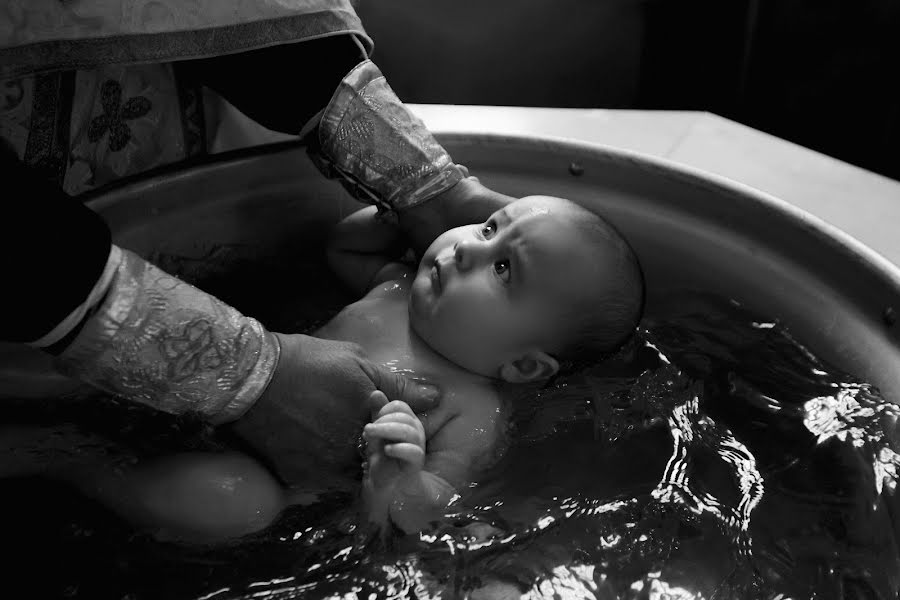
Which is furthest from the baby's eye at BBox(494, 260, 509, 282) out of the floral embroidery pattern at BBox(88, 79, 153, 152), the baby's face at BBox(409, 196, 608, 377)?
the floral embroidery pattern at BBox(88, 79, 153, 152)

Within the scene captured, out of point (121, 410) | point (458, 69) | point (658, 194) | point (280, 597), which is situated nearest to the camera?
point (280, 597)

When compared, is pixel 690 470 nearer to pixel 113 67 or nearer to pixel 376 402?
pixel 376 402

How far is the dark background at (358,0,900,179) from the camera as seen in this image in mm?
1731

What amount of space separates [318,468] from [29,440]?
0.26m

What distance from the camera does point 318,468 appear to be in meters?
0.65

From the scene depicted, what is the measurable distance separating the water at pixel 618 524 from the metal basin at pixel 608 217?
0.16 feet

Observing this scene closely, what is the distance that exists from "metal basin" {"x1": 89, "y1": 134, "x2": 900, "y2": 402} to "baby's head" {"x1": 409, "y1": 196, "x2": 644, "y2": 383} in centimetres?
12

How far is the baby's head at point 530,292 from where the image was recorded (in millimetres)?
730

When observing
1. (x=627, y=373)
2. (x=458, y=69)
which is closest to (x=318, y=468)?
(x=627, y=373)

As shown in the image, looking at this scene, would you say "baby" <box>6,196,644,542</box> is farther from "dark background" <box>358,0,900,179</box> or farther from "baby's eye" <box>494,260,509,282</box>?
"dark background" <box>358,0,900,179</box>

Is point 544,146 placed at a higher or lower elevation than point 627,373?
higher

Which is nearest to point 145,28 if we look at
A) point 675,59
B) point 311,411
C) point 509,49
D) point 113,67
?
point 113,67

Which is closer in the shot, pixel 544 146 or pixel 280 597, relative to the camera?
pixel 280 597

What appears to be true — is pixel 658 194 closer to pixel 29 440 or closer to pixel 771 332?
pixel 771 332
